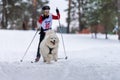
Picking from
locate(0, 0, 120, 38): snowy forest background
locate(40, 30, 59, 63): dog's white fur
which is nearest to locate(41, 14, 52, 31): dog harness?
locate(40, 30, 59, 63): dog's white fur

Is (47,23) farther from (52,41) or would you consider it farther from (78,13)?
(78,13)

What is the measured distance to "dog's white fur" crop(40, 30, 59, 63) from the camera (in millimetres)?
11805

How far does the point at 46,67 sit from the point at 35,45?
1221cm

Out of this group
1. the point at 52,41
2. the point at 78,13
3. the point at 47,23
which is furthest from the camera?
the point at 78,13

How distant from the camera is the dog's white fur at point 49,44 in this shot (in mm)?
11805

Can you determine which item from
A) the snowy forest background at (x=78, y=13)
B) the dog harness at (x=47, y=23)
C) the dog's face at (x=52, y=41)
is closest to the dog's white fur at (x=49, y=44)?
the dog's face at (x=52, y=41)

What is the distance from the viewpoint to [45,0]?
48.2 meters

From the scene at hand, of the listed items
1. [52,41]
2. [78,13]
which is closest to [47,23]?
[52,41]

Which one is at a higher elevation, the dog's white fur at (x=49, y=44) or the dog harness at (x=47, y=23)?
the dog harness at (x=47, y=23)

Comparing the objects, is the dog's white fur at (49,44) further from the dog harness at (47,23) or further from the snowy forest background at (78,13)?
the snowy forest background at (78,13)

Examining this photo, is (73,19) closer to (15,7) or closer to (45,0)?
(45,0)

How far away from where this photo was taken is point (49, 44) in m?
→ 11.9

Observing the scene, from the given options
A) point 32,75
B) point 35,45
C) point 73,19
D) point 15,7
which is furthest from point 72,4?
point 32,75

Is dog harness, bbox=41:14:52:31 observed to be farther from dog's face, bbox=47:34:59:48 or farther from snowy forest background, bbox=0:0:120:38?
snowy forest background, bbox=0:0:120:38
